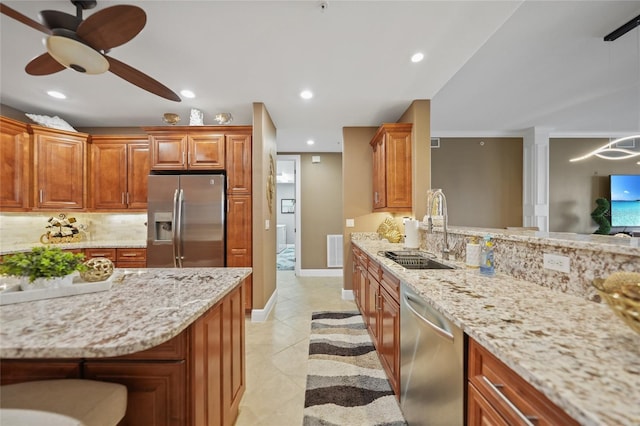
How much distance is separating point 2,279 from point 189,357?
1326 mm

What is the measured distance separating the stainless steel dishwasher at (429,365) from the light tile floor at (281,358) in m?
0.75

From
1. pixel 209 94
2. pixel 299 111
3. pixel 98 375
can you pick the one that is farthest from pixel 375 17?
pixel 98 375

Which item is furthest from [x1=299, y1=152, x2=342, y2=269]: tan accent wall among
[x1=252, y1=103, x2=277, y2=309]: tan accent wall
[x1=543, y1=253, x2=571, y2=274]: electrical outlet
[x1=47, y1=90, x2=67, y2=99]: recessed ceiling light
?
[x1=543, y1=253, x2=571, y2=274]: electrical outlet

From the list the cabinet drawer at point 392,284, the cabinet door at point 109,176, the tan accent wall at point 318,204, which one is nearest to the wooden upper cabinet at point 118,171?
the cabinet door at point 109,176

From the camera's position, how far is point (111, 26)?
4.43 feet

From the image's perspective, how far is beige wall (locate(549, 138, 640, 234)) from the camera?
477cm

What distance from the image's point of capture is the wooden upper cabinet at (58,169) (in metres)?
3.14

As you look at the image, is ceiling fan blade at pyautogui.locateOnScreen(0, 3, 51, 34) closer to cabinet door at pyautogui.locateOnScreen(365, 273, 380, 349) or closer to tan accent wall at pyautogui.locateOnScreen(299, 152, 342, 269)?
cabinet door at pyautogui.locateOnScreen(365, 273, 380, 349)

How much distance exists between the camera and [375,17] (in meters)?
1.73

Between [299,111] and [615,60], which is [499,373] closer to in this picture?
[299,111]

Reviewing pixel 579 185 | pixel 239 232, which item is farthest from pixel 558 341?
pixel 579 185

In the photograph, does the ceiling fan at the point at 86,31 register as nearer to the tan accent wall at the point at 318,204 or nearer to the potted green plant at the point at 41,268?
the potted green plant at the point at 41,268

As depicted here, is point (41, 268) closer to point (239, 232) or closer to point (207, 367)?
point (207, 367)

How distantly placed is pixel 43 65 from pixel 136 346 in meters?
2.20
